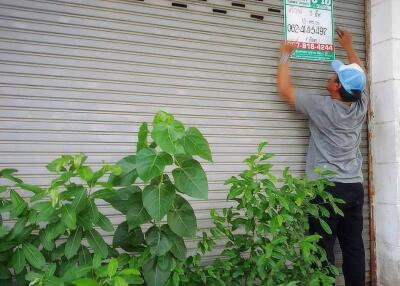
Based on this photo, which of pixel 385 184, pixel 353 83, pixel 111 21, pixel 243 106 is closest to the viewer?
pixel 111 21

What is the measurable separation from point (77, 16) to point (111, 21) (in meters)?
0.24

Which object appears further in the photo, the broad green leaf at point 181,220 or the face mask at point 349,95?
the face mask at point 349,95

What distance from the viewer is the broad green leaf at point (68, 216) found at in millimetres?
1931

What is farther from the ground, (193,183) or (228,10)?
(228,10)

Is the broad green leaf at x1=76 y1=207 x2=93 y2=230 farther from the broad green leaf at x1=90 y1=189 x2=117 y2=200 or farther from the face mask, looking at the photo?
the face mask

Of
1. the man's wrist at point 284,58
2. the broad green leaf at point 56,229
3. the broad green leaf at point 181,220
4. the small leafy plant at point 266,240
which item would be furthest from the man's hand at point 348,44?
the broad green leaf at point 56,229

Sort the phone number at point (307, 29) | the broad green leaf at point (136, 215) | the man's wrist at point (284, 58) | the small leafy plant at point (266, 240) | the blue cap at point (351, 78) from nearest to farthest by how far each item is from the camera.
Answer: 1. the broad green leaf at point (136, 215)
2. the small leafy plant at point (266, 240)
3. the blue cap at point (351, 78)
4. the man's wrist at point (284, 58)
5. the phone number at point (307, 29)

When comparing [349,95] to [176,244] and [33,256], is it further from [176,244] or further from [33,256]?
[33,256]

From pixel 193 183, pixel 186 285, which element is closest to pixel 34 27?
pixel 193 183

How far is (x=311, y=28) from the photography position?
3.57 metres

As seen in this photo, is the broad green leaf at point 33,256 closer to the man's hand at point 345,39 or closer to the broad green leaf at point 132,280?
the broad green leaf at point 132,280

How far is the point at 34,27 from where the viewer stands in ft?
8.96

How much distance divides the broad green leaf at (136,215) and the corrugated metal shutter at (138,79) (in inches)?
33.2

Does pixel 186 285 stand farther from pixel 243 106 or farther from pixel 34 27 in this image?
pixel 34 27
